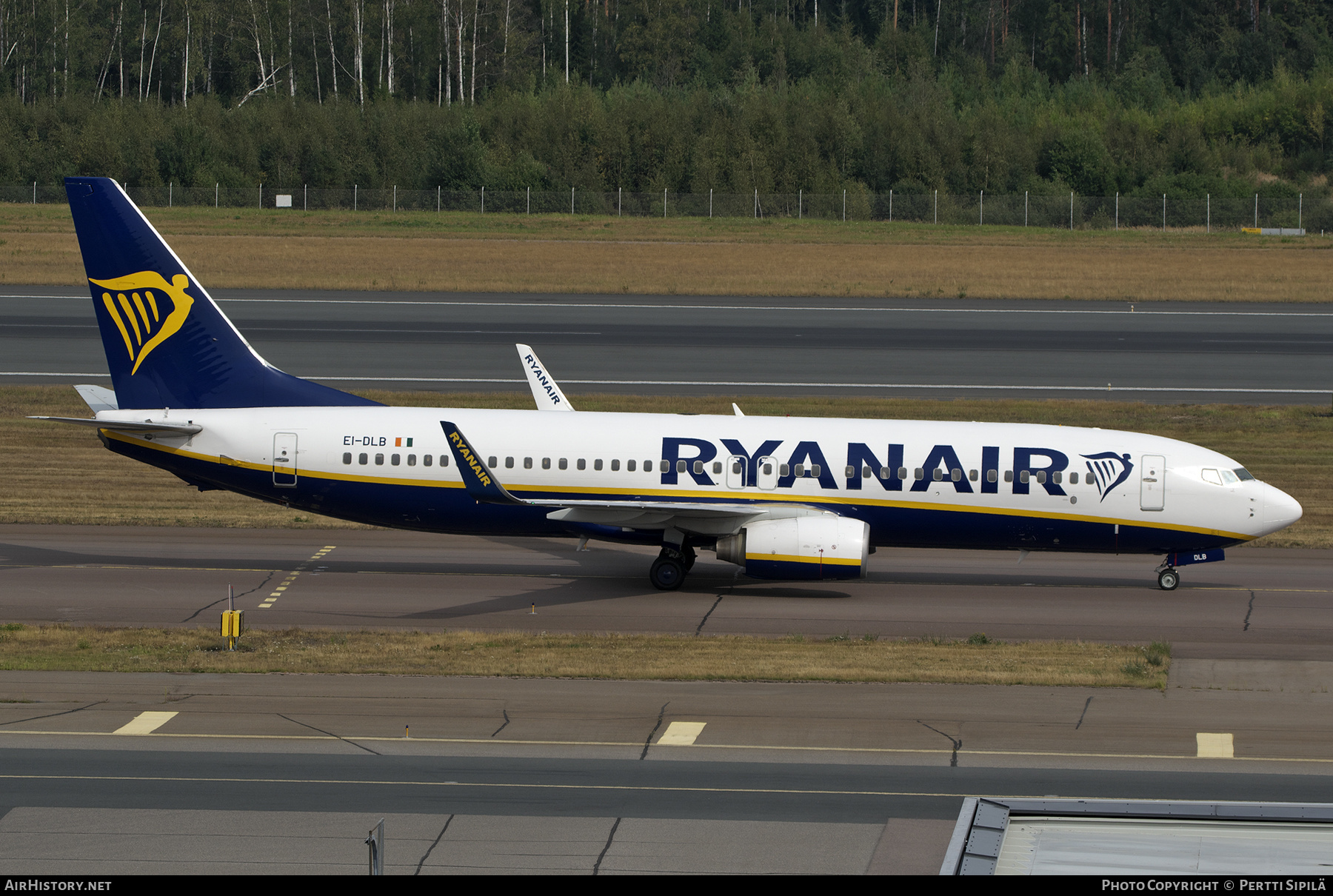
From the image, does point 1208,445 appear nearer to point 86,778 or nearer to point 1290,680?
point 1290,680

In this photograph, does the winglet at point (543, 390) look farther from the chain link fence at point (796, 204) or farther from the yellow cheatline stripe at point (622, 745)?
the chain link fence at point (796, 204)

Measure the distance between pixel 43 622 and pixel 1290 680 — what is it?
74.6 ft

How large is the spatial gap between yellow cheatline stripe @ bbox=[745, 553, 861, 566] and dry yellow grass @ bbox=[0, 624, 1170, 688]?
2104 millimetres

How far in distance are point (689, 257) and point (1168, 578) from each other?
60565 mm

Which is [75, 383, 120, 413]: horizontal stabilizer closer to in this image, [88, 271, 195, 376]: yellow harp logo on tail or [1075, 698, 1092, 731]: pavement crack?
[88, 271, 195, 376]: yellow harp logo on tail

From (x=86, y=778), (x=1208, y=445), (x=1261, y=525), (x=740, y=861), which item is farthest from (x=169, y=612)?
(x=1208, y=445)

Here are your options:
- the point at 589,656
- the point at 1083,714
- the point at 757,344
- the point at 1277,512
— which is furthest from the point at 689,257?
the point at 1083,714

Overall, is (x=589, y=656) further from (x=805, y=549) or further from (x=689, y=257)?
(x=689, y=257)

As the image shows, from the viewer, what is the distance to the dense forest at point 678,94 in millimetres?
118250

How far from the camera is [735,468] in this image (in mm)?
30250

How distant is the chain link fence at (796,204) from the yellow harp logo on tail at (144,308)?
7841 centimetres

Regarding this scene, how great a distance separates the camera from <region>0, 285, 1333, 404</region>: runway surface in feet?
177

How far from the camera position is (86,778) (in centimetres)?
1858

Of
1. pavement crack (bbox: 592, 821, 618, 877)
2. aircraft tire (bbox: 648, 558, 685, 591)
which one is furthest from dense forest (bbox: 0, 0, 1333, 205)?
pavement crack (bbox: 592, 821, 618, 877)
